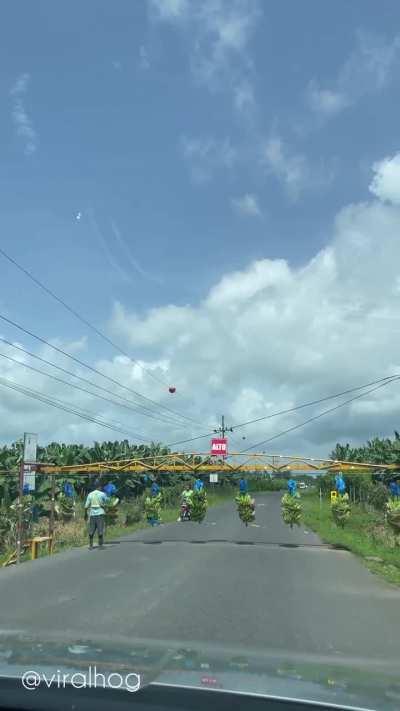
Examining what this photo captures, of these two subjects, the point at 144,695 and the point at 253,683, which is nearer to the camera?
the point at 144,695

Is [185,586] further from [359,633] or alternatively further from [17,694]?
[17,694]

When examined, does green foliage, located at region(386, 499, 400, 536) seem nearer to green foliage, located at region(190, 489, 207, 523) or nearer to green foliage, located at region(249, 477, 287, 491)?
green foliage, located at region(190, 489, 207, 523)

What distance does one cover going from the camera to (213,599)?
11094mm

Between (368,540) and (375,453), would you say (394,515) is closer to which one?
(368,540)

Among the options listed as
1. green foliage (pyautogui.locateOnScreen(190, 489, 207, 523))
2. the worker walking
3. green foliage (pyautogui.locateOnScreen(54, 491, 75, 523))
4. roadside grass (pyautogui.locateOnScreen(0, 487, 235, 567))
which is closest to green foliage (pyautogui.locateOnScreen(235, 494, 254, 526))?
green foliage (pyautogui.locateOnScreen(190, 489, 207, 523))

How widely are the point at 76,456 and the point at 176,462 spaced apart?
17.8m

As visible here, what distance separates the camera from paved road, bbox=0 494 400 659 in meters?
8.37

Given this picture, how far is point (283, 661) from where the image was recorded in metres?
5.00

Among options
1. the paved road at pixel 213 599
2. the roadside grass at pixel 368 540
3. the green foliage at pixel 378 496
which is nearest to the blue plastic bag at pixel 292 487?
the roadside grass at pixel 368 540

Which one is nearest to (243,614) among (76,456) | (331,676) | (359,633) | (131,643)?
(359,633)

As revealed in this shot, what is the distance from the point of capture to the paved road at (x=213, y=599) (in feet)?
27.5

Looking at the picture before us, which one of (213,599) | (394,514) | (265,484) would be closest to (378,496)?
(394,514)

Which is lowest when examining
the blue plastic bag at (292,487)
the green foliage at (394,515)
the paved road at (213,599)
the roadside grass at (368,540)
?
the paved road at (213,599)

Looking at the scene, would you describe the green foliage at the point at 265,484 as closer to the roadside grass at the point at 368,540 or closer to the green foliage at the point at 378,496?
the green foliage at the point at 378,496
